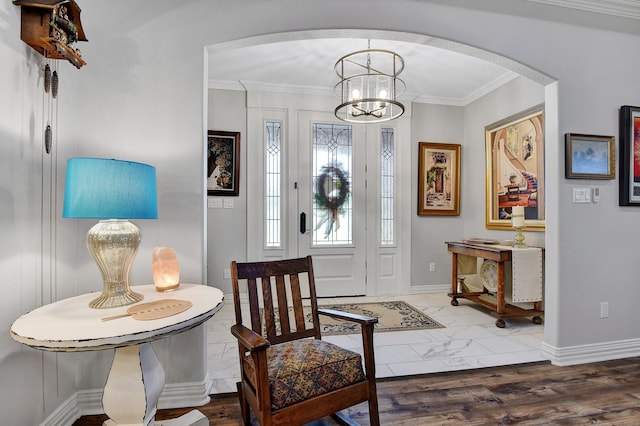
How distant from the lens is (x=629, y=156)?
98.9 inches

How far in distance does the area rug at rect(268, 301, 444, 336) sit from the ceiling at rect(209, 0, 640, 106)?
2.40m

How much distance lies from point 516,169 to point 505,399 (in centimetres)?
255

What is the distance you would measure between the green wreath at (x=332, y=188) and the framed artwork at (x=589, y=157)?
2365 millimetres

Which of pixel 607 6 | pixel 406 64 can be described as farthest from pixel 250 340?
pixel 607 6

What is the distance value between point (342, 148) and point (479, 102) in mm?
1881

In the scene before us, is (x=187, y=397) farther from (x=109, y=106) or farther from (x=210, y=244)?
(x=210, y=244)

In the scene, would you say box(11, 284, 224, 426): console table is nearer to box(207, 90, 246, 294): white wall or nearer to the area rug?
the area rug

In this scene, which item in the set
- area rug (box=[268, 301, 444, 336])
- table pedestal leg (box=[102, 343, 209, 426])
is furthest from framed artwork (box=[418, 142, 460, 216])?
table pedestal leg (box=[102, 343, 209, 426])

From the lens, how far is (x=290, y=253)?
4.09 meters

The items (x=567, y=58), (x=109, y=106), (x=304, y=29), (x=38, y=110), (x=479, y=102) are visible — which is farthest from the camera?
(x=479, y=102)

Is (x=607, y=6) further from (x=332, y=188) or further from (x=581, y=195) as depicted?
(x=332, y=188)

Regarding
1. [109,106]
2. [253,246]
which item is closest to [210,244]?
[253,246]

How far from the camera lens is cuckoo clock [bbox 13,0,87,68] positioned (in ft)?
4.57

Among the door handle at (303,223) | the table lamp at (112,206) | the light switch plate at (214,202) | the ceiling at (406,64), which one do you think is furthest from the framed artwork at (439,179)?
the table lamp at (112,206)
